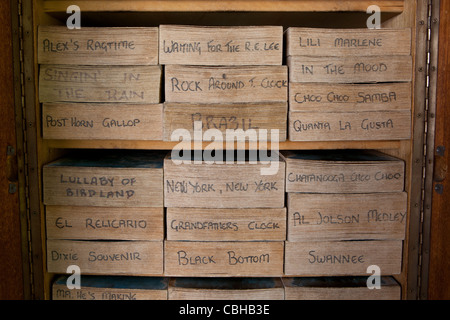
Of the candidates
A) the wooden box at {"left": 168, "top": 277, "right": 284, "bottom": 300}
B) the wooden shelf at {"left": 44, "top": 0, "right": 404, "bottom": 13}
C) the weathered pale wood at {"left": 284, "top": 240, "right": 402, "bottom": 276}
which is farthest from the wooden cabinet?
the wooden box at {"left": 168, "top": 277, "right": 284, "bottom": 300}

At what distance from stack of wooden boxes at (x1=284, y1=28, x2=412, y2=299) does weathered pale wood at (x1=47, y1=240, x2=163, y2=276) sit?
525 mm

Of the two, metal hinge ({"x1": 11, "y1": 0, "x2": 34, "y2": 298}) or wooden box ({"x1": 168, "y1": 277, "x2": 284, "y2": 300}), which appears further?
wooden box ({"x1": 168, "y1": 277, "x2": 284, "y2": 300})

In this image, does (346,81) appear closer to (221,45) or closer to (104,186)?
(221,45)

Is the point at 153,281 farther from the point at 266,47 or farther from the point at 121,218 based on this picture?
the point at 266,47

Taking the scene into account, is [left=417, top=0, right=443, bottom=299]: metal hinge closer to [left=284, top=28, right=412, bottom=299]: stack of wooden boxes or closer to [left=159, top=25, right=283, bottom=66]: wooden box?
[left=284, top=28, right=412, bottom=299]: stack of wooden boxes

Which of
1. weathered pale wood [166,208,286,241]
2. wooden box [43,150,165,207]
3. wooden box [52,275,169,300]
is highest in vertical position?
wooden box [43,150,165,207]

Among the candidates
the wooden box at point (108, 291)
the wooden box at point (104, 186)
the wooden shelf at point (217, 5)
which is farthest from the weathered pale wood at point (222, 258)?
the wooden shelf at point (217, 5)

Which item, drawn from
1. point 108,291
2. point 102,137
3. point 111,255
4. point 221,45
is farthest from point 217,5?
point 108,291

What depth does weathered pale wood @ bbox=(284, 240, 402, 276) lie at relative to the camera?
1.22 metres

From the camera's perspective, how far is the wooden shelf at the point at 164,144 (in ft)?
3.88

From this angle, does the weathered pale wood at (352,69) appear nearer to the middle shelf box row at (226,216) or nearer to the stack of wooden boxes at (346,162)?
the stack of wooden boxes at (346,162)

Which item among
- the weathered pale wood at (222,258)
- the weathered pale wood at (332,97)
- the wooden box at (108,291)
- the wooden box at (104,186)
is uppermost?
the weathered pale wood at (332,97)

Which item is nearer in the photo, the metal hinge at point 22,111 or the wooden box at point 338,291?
the metal hinge at point 22,111

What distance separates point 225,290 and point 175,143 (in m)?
0.60
